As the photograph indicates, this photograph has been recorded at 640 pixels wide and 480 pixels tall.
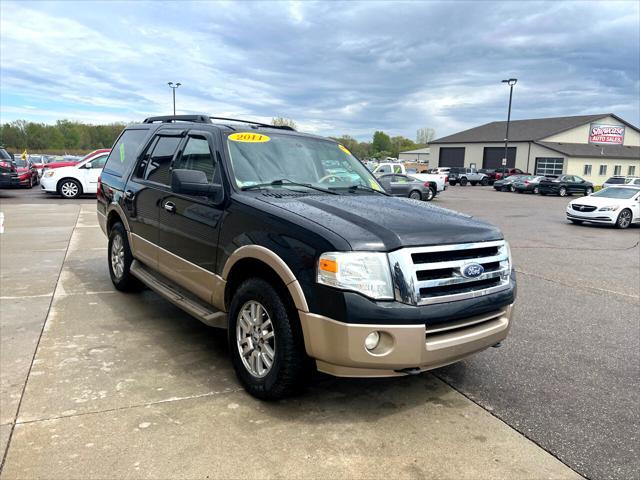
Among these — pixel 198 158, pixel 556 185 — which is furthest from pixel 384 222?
pixel 556 185

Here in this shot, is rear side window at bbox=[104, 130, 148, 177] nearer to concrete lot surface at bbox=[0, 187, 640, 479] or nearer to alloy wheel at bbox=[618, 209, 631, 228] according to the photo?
concrete lot surface at bbox=[0, 187, 640, 479]

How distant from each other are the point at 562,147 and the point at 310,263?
5873 centimetres

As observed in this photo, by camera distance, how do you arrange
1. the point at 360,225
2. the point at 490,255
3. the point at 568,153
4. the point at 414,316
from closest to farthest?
the point at 414,316 < the point at 360,225 < the point at 490,255 < the point at 568,153

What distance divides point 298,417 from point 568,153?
5595 cm

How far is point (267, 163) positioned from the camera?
4113 mm

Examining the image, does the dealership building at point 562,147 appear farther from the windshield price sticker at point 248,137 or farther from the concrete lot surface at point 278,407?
the windshield price sticker at point 248,137

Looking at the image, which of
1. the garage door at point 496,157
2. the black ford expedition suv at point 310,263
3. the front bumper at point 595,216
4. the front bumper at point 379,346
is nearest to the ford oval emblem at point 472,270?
the black ford expedition suv at point 310,263

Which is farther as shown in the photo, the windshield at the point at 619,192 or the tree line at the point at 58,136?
the tree line at the point at 58,136

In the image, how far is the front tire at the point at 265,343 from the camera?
3.06 meters

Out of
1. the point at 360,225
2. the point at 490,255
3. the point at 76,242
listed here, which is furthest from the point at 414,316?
the point at 76,242

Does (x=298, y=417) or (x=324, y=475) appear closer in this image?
(x=324, y=475)

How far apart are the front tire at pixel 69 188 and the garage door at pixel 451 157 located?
178 feet

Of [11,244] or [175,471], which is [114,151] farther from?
[175,471]

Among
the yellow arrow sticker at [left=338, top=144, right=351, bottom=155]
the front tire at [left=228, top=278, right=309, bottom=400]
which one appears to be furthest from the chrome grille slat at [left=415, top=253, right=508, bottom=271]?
the yellow arrow sticker at [left=338, top=144, right=351, bottom=155]
